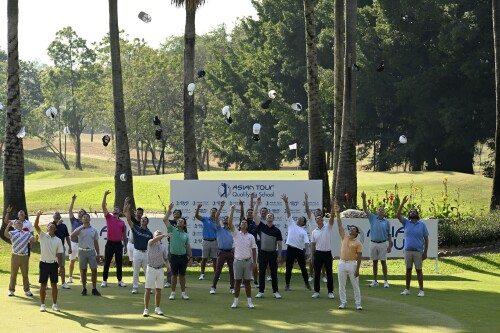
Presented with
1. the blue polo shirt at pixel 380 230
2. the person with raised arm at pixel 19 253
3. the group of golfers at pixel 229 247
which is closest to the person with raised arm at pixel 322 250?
the group of golfers at pixel 229 247

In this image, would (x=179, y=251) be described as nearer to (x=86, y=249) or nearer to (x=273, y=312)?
(x=86, y=249)

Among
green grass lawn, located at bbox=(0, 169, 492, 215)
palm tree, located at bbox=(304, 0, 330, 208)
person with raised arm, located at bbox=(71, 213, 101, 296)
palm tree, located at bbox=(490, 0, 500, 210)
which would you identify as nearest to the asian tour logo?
palm tree, located at bbox=(304, 0, 330, 208)

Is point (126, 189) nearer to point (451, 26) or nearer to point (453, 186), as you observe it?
point (453, 186)

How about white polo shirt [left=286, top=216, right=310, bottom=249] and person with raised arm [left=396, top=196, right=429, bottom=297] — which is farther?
white polo shirt [left=286, top=216, right=310, bottom=249]

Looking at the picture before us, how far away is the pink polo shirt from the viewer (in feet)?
82.0

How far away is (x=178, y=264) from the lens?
75.0 ft

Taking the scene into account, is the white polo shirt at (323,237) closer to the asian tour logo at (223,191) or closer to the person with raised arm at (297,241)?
the person with raised arm at (297,241)

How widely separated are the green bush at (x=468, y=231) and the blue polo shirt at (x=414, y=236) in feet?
30.6

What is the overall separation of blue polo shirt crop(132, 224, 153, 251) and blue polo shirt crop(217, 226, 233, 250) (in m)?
1.66

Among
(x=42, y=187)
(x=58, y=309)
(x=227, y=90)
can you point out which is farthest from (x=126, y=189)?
(x=227, y=90)

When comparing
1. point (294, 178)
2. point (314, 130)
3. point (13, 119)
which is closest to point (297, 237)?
point (314, 130)

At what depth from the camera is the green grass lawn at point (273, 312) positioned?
1897 cm

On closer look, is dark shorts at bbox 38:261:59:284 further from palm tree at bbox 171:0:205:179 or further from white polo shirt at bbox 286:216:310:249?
palm tree at bbox 171:0:205:179

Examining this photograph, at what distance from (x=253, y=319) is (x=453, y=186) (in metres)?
31.7
